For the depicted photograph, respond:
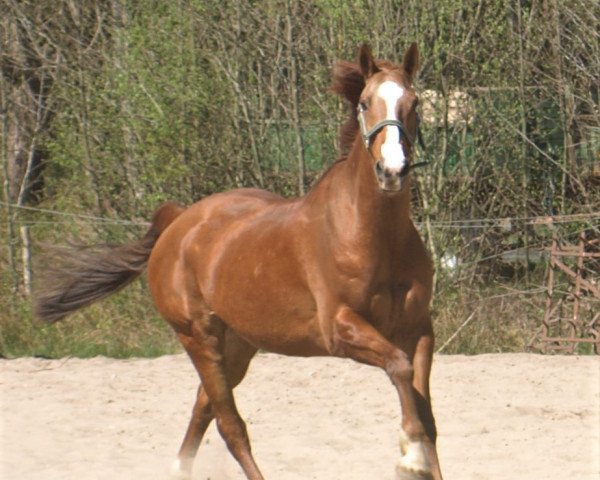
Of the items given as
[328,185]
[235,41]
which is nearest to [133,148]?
[235,41]

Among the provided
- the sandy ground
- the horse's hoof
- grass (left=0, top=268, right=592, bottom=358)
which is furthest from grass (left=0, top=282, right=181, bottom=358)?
the horse's hoof

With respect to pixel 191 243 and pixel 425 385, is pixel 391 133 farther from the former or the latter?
pixel 191 243

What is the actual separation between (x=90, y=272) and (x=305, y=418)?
161 centimetres

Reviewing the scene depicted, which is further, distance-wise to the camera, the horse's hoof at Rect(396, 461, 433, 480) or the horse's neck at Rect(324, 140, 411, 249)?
the horse's neck at Rect(324, 140, 411, 249)

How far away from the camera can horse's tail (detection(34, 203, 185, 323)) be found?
702cm

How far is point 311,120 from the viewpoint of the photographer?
471 inches

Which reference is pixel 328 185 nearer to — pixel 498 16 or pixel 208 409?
pixel 208 409

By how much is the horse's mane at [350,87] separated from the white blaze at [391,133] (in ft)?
1.03

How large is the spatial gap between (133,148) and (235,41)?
1372mm

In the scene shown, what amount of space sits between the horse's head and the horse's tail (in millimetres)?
2231

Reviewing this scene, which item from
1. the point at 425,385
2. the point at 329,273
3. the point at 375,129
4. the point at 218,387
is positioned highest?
the point at 375,129

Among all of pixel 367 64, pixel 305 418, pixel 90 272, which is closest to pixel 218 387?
pixel 90 272

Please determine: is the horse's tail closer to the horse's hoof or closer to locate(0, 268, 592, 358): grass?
the horse's hoof

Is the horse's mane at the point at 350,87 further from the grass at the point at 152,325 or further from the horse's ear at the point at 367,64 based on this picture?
the grass at the point at 152,325
